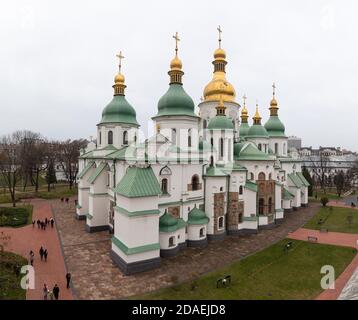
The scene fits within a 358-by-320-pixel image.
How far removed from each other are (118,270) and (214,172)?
1101 centimetres

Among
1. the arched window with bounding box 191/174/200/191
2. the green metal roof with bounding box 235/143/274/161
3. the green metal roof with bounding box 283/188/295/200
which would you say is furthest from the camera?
the green metal roof with bounding box 283/188/295/200

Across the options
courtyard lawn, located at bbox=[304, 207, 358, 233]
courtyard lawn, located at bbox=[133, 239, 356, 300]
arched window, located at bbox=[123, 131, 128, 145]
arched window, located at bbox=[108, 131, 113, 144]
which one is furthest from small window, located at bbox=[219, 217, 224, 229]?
arched window, located at bbox=[108, 131, 113, 144]

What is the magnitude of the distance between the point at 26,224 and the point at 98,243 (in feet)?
35.5

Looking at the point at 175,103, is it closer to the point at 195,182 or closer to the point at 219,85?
the point at 195,182

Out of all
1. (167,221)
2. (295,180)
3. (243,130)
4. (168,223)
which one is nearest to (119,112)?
(167,221)

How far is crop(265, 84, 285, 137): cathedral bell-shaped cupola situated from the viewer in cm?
3462

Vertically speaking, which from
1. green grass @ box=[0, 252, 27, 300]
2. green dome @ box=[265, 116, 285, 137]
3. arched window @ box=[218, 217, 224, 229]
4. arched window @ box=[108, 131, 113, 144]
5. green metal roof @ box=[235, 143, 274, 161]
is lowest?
green grass @ box=[0, 252, 27, 300]

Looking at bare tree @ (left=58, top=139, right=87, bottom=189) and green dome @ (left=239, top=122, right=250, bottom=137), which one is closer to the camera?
green dome @ (left=239, top=122, right=250, bottom=137)

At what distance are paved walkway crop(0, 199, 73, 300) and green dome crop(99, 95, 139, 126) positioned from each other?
1296 centimetres

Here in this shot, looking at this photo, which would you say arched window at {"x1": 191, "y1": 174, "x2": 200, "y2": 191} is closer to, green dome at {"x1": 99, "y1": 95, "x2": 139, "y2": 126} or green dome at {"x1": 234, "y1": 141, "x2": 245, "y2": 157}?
green dome at {"x1": 234, "y1": 141, "x2": 245, "y2": 157}

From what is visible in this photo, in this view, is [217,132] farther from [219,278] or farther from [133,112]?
[219,278]

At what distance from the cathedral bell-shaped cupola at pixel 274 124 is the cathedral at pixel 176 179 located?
5546 millimetres

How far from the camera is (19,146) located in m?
47.3

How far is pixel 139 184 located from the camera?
656 inches
